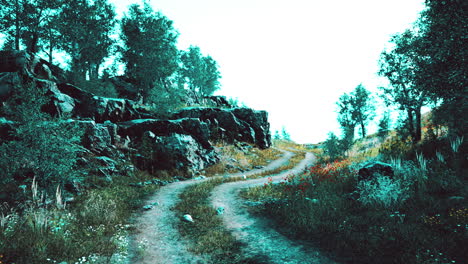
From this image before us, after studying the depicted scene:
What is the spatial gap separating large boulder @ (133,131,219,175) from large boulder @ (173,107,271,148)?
774cm

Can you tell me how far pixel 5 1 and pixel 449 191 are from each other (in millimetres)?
41442

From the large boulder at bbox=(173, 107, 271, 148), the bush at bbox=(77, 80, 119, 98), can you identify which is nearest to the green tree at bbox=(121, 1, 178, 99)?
the bush at bbox=(77, 80, 119, 98)

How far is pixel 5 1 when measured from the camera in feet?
75.7

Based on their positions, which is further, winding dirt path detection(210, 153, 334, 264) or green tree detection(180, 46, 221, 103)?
green tree detection(180, 46, 221, 103)

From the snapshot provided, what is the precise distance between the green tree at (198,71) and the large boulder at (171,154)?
36.9 meters

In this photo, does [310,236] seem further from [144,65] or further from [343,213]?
[144,65]

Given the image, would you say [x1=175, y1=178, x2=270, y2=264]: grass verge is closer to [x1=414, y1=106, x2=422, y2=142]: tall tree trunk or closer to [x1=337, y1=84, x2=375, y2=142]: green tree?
[x1=414, y1=106, x2=422, y2=142]: tall tree trunk

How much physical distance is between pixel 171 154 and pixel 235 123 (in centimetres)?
1419

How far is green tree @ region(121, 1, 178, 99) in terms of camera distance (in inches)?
1273

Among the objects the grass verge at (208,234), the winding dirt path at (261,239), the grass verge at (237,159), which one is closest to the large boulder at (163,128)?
the grass verge at (237,159)

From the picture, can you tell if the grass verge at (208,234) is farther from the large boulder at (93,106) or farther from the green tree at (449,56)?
the large boulder at (93,106)

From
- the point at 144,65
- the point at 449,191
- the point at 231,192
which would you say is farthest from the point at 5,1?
the point at 449,191

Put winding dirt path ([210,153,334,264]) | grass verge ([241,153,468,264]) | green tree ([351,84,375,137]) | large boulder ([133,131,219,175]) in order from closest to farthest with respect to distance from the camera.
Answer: grass verge ([241,153,468,264])
winding dirt path ([210,153,334,264])
large boulder ([133,131,219,175])
green tree ([351,84,375,137])

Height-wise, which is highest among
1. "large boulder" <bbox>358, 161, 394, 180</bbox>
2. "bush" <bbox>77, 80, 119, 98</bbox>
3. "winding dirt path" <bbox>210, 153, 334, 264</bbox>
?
"bush" <bbox>77, 80, 119, 98</bbox>
